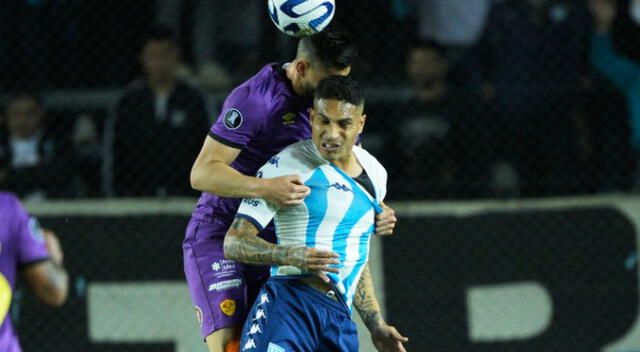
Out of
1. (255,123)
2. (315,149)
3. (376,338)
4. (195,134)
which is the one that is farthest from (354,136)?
(195,134)

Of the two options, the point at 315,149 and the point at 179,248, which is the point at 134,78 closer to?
the point at 179,248

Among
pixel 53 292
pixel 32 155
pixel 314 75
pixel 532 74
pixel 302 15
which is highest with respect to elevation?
pixel 302 15

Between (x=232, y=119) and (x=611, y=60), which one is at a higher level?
(x=232, y=119)

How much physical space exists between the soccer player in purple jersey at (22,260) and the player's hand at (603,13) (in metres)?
4.99

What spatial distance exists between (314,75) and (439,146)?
2.67m

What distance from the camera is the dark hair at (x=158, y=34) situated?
6898mm

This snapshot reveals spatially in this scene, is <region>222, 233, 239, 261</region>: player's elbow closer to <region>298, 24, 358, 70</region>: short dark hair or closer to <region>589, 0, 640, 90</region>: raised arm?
<region>298, 24, 358, 70</region>: short dark hair

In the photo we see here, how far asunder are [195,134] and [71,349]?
5.62 feet

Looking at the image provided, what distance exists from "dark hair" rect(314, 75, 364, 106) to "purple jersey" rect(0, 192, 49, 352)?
4.13 feet

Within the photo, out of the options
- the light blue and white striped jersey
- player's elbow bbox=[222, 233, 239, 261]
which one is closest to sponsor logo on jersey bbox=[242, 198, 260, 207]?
the light blue and white striped jersey

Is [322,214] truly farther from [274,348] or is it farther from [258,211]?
[274,348]

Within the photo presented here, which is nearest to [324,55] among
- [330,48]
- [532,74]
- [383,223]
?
[330,48]

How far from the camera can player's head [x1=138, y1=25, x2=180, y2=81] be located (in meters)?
6.85

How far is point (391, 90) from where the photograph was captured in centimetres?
715
